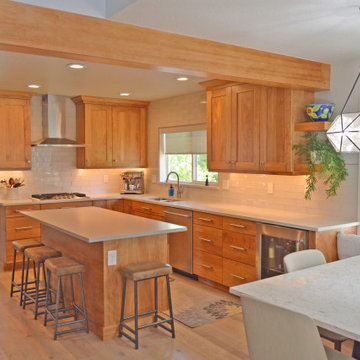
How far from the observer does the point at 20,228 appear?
5.79 meters

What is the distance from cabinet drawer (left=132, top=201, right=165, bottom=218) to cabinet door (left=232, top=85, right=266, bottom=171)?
1.31 metres

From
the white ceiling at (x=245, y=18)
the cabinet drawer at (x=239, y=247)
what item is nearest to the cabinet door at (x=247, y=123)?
the cabinet drawer at (x=239, y=247)

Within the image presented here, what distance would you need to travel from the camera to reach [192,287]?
5012mm

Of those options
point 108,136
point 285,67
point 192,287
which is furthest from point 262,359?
point 108,136

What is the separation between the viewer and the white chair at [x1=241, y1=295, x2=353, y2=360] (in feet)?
5.89

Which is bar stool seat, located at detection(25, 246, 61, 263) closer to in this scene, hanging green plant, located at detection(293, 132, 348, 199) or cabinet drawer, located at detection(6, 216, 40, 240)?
cabinet drawer, located at detection(6, 216, 40, 240)

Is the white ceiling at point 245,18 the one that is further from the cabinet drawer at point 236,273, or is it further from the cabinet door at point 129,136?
the cabinet door at point 129,136

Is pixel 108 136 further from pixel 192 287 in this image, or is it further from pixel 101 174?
pixel 192 287

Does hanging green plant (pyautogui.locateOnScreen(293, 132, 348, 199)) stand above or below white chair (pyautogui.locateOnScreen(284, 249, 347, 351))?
above

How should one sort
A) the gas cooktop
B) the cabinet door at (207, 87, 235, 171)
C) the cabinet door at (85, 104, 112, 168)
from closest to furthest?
the cabinet door at (207, 87, 235, 171) → the gas cooktop → the cabinet door at (85, 104, 112, 168)

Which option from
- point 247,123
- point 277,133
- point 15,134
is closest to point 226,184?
point 247,123

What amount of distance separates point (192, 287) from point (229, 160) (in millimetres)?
1533

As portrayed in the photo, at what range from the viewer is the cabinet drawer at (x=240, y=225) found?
4395 millimetres

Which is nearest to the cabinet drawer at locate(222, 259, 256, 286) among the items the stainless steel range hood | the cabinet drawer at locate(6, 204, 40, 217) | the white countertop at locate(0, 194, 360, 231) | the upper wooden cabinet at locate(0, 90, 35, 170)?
Result: the white countertop at locate(0, 194, 360, 231)
